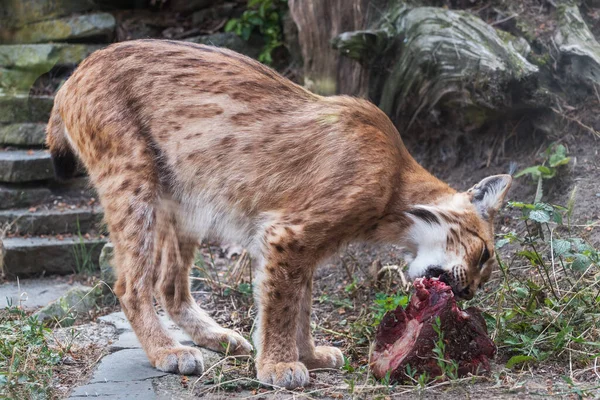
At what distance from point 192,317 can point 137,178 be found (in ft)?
3.38

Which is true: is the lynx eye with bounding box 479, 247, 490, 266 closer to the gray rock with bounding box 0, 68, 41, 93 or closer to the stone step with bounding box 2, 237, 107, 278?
the stone step with bounding box 2, 237, 107, 278

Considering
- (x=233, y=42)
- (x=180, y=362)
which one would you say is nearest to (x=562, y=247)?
(x=180, y=362)

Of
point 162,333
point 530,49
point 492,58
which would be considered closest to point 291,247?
point 162,333

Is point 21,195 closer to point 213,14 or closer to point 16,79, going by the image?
point 16,79

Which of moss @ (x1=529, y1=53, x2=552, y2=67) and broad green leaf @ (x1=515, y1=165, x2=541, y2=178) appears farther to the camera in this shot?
moss @ (x1=529, y1=53, x2=552, y2=67)

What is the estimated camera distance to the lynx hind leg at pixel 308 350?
4.53 m

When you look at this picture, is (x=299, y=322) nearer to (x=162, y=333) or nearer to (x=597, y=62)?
(x=162, y=333)

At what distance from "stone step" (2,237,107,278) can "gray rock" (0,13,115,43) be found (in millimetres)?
2713

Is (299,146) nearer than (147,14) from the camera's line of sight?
Yes

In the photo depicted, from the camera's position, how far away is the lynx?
4352 mm

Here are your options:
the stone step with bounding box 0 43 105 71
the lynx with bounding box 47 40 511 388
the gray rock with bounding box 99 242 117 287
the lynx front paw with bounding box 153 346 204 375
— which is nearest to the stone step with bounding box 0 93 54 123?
the stone step with bounding box 0 43 105 71

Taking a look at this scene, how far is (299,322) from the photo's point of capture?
4621mm

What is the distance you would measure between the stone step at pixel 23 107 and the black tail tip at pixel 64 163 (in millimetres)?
3141

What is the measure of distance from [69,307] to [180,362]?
170cm
